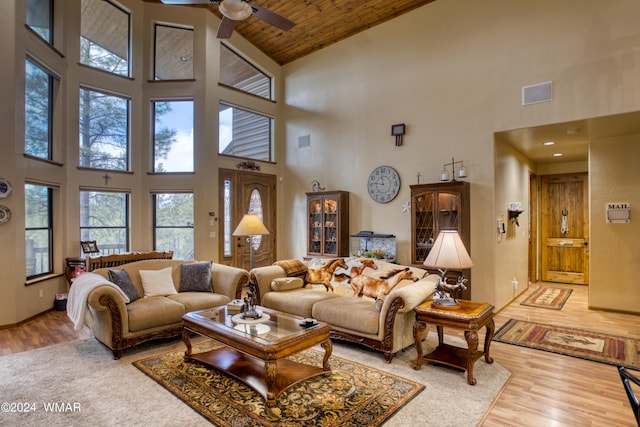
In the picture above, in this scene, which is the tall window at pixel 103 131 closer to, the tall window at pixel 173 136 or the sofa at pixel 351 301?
the tall window at pixel 173 136

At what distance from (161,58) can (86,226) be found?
3367 millimetres

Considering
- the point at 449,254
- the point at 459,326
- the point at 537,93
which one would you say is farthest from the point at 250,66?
the point at 459,326

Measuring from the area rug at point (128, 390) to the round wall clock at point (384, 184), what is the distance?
9.14 ft

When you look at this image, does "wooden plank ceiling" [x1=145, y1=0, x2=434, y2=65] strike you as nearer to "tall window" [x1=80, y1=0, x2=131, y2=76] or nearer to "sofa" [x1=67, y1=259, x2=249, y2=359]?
"tall window" [x1=80, y1=0, x2=131, y2=76]

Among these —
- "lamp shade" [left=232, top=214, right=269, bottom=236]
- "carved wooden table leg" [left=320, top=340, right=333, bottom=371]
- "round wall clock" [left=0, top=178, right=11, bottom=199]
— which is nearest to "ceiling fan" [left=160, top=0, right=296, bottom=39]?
"lamp shade" [left=232, top=214, right=269, bottom=236]

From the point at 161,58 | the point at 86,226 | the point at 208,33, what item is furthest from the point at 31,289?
the point at 208,33

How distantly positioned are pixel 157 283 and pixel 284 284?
1.55m

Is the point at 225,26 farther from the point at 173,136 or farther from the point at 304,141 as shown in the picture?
the point at 304,141

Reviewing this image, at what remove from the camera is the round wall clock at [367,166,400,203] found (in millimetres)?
6023

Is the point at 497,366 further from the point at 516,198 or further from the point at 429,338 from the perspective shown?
the point at 516,198

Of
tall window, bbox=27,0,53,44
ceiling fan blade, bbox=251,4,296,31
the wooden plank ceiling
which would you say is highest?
the wooden plank ceiling

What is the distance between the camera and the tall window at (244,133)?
7078 mm

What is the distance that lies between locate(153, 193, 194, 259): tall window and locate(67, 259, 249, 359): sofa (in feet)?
6.41

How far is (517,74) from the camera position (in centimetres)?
487
